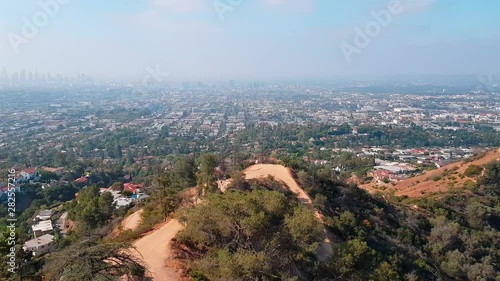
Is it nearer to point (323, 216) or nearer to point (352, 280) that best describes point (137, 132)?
point (323, 216)

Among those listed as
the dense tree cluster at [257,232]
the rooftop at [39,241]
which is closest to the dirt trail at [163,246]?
the dense tree cluster at [257,232]

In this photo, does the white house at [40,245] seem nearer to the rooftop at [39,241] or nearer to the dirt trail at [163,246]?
the rooftop at [39,241]

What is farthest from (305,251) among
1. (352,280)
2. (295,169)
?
(295,169)

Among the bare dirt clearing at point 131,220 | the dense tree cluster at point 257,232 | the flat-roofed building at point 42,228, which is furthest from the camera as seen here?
the flat-roofed building at point 42,228

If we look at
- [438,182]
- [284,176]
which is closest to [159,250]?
[284,176]

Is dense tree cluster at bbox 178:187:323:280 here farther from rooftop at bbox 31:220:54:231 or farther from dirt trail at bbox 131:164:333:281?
rooftop at bbox 31:220:54:231

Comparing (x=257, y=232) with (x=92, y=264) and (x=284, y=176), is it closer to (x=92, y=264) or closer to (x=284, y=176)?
(x=92, y=264)
